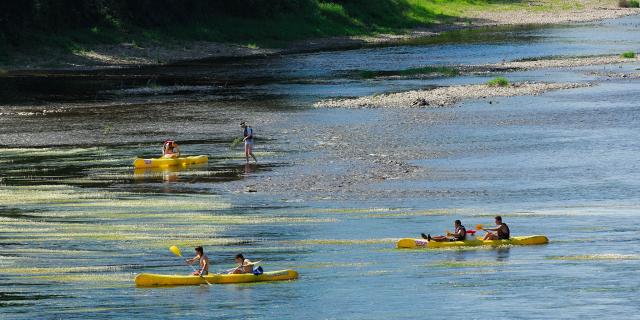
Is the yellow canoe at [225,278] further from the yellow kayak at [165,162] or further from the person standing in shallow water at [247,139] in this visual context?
the yellow kayak at [165,162]

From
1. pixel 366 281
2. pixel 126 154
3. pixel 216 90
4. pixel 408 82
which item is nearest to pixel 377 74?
pixel 408 82

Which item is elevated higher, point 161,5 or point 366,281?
point 161,5

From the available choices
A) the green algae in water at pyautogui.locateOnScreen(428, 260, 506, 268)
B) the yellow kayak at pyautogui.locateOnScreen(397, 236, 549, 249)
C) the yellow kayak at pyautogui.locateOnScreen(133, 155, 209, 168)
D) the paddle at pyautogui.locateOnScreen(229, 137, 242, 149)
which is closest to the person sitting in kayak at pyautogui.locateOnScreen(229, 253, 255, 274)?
the yellow kayak at pyautogui.locateOnScreen(397, 236, 549, 249)

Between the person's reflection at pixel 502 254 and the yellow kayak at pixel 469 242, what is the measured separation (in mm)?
208

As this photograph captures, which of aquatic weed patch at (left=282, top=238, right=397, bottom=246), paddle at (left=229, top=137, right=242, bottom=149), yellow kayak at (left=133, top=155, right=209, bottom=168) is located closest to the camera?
aquatic weed patch at (left=282, top=238, right=397, bottom=246)

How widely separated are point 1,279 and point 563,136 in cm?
3265

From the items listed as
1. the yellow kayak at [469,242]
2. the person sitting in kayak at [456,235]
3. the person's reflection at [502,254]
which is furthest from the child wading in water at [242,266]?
the person's reflection at [502,254]

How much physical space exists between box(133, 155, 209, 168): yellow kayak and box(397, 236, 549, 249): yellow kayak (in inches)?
678

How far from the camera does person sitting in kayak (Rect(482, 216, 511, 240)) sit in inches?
1523

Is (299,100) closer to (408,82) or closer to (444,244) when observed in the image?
(408,82)

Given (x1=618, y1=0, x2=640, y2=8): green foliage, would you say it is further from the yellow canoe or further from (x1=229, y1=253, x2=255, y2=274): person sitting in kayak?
(x1=229, y1=253, x2=255, y2=274): person sitting in kayak

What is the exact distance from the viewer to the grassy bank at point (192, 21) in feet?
317

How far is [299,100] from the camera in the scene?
76625mm

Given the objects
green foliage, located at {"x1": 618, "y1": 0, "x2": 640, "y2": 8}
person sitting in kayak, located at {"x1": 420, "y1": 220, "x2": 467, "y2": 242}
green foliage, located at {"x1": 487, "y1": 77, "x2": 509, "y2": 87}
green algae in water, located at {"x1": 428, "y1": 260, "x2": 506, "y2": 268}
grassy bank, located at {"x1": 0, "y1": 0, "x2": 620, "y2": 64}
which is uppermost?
A: green foliage, located at {"x1": 618, "y1": 0, "x2": 640, "y2": 8}
